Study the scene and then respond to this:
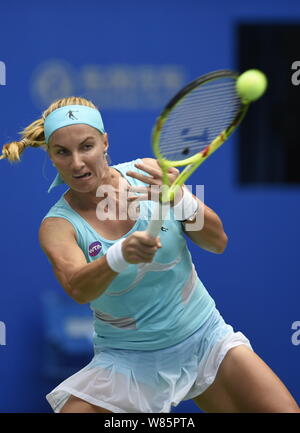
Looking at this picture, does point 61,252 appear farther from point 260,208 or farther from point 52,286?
point 260,208

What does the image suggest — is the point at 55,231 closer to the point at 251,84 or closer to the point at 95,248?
the point at 95,248

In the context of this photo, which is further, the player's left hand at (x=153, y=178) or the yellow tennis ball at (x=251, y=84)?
the player's left hand at (x=153, y=178)

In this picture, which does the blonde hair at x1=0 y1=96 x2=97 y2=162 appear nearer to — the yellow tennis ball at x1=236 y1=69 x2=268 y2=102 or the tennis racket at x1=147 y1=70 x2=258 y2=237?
the tennis racket at x1=147 y1=70 x2=258 y2=237

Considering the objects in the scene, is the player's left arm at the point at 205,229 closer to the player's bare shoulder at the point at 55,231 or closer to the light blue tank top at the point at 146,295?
the light blue tank top at the point at 146,295

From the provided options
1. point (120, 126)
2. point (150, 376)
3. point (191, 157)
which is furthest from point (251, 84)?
point (120, 126)

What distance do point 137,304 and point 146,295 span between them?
1.6 inches

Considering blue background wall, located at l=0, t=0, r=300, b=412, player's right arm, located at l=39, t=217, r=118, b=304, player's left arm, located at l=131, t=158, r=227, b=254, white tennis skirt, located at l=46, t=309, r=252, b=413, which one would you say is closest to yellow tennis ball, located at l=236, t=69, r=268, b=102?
player's left arm, located at l=131, t=158, r=227, b=254

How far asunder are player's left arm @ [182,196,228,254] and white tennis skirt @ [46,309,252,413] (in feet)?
0.93

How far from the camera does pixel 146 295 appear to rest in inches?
122

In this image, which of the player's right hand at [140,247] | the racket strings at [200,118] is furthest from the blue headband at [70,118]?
the player's right hand at [140,247]

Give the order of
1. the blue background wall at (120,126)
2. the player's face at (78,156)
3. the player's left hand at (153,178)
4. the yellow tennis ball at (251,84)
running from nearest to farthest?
the yellow tennis ball at (251,84), the player's left hand at (153,178), the player's face at (78,156), the blue background wall at (120,126)

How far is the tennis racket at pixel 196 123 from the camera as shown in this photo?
2.76m

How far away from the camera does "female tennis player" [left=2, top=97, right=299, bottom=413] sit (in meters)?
3.04

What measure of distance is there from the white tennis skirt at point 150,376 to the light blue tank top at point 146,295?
38mm
